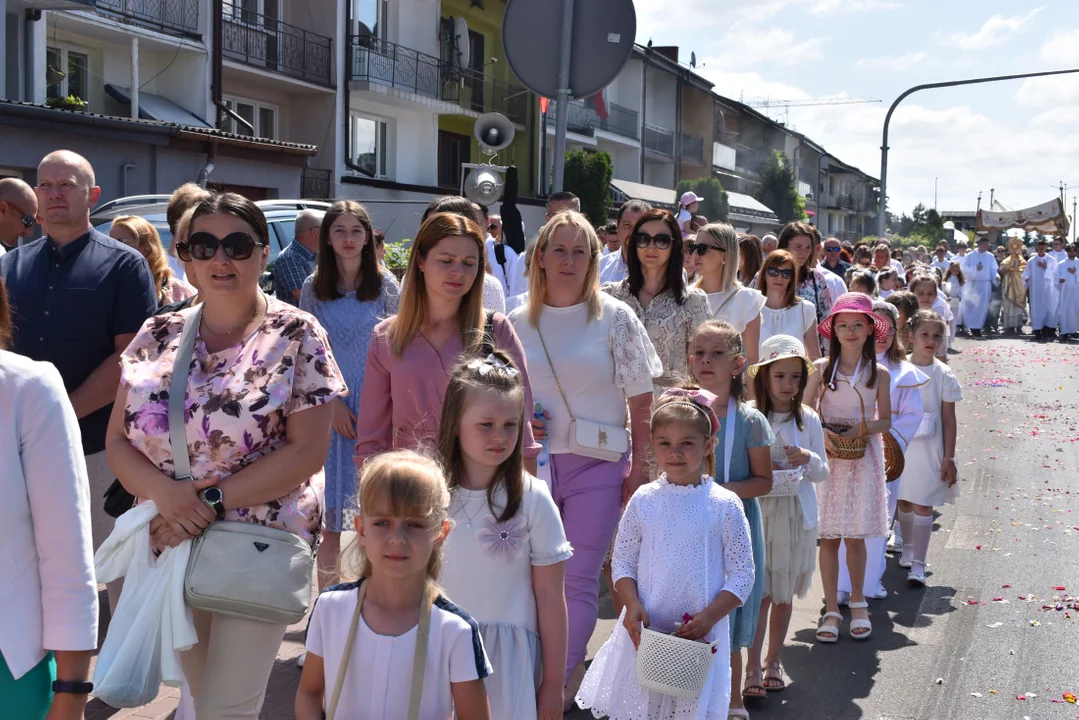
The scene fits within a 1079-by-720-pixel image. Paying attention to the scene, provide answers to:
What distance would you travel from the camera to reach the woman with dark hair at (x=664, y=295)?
6.25 metres

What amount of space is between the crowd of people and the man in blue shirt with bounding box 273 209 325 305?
194mm

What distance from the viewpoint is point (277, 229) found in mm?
11648

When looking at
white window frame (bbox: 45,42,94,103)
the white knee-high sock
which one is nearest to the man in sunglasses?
the white knee-high sock

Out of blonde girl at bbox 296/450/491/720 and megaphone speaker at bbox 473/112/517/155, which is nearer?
blonde girl at bbox 296/450/491/720

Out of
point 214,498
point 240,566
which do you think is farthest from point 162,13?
point 240,566

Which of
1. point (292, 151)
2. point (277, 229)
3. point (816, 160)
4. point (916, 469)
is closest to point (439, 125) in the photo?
point (292, 151)

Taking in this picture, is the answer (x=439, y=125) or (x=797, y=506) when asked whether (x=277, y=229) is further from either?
(x=439, y=125)

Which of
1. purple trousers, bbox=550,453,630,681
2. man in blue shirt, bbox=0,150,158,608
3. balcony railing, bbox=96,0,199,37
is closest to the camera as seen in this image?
purple trousers, bbox=550,453,630,681

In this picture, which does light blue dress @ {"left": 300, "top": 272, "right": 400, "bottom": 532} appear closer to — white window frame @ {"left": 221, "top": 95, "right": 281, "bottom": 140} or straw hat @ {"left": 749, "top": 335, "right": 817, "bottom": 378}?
straw hat @ {"left": 749, "top": 335, "right": 817, "bottom": 378}

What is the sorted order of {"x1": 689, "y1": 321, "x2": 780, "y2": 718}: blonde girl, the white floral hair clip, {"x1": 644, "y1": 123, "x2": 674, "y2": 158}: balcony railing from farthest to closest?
1. {"x1": 644, "y1": 123, "x2": 674, "y2": 158}: balcony railing
2. {"x1": 689, "y1": 321, "x2": 780, "y2": 718}: blonde girl
3. the white floral hair clip

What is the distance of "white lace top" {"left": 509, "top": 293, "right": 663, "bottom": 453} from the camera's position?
524 centimetres

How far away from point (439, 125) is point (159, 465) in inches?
1206

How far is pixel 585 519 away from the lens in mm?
5207

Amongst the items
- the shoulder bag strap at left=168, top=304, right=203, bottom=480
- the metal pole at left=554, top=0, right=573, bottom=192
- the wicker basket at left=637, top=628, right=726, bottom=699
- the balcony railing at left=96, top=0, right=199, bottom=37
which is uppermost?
the balcony railing at left=96, top=0, right=199, bottom=37
